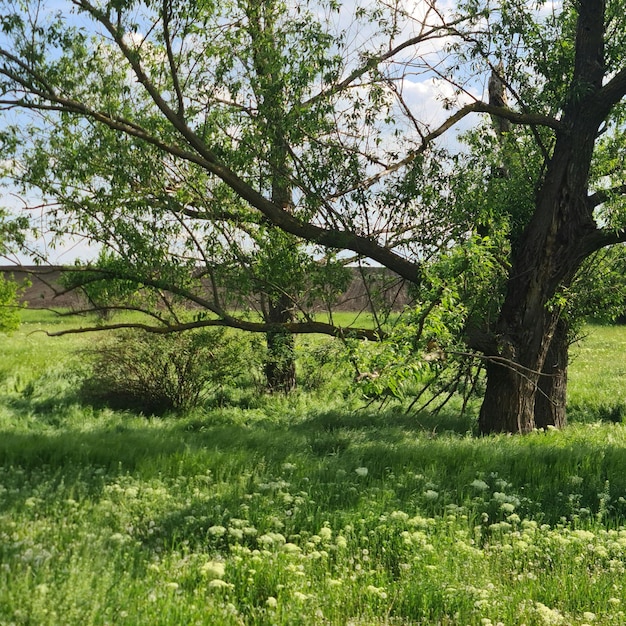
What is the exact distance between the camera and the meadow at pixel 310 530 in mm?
4621

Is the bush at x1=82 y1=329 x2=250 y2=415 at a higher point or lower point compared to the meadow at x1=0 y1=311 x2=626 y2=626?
higher

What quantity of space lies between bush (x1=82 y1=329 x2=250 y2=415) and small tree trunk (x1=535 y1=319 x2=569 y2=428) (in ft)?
20.9

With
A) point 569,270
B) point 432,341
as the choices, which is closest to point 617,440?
point 569,270

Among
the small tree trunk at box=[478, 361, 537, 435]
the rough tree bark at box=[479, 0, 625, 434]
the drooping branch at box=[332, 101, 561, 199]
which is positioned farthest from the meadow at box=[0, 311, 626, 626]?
the drooping branch at box=[332, 101, 561, 199]

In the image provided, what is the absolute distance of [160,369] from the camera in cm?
1612

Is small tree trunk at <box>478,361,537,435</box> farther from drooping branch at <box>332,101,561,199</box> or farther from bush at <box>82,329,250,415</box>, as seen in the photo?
bush at <box>82,329,250,415</box>

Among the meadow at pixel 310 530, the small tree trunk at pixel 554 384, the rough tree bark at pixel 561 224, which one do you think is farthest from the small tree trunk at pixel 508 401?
the small tree trunk at pixel 554 384

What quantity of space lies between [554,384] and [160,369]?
28.1ft

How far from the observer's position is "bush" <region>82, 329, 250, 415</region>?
52.0ft

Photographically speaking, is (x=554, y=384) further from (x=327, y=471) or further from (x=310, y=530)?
(x=310, y=530)

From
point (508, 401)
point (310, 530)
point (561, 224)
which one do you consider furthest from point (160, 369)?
point (310, 530)

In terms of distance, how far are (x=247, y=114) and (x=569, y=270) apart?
5.79 m

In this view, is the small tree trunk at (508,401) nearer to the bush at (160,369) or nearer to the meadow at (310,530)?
the meadow at (310,530)

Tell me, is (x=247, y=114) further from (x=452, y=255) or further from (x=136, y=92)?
(x=452, y=255)
